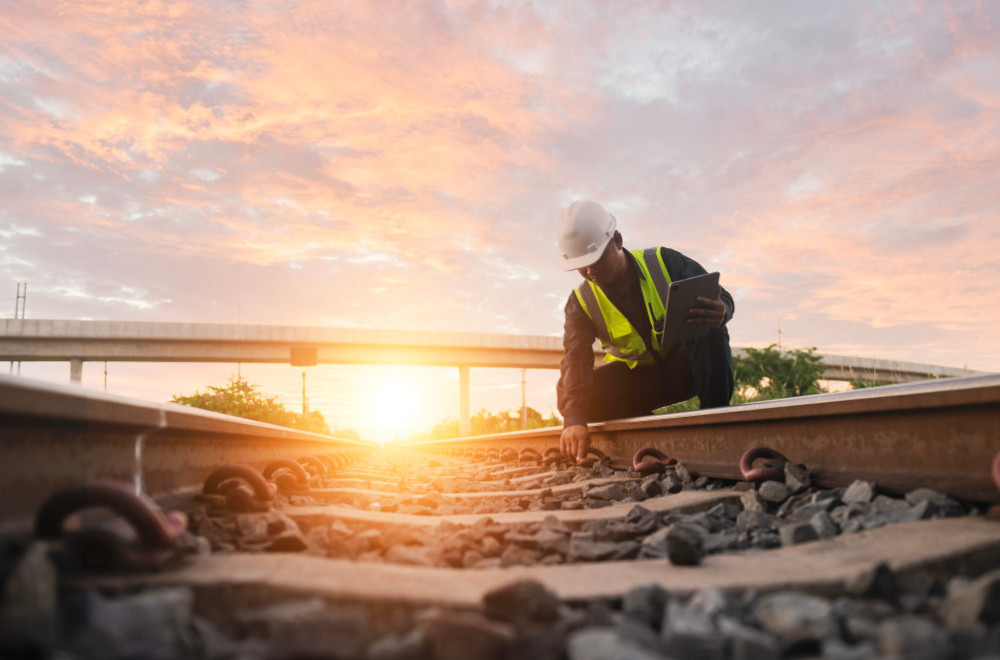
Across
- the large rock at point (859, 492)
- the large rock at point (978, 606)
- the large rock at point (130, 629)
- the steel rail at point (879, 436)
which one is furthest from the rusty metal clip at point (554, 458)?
the large rock at point (130, 629)

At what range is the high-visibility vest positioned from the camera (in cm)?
579

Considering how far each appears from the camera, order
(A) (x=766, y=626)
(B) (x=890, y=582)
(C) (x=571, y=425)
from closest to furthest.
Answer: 1. (A) (x=766, y=626)
2. (B) (x=890, y=582)
3. (C) (x=571, y=425)

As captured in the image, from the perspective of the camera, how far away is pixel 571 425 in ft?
17.6

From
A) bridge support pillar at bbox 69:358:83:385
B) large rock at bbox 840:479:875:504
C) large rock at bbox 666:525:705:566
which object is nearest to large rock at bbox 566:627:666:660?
large rock at bbox 666:525:705:566

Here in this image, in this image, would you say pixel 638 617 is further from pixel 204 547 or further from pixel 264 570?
pixel 204 547

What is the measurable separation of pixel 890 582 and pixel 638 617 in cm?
65

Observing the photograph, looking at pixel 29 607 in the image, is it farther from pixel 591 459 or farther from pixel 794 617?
pixel 591 459

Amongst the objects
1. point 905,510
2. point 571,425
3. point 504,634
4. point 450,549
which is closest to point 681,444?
point 571,425

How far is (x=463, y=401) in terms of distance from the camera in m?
38.5

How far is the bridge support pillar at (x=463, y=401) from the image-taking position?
37.8 m

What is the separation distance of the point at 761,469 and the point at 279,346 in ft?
119

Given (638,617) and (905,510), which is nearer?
(638,617)

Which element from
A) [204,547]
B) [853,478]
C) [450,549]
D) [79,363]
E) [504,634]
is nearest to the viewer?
[504,634]

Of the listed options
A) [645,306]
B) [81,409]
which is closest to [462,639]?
[81,409]
